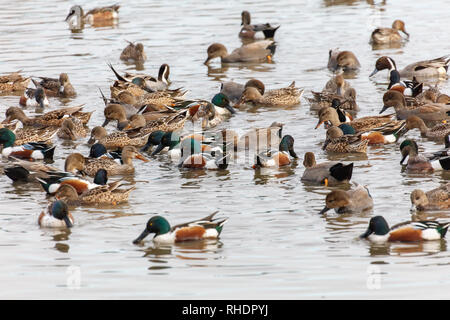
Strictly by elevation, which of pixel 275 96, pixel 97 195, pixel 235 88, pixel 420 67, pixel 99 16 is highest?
pixel 99 16

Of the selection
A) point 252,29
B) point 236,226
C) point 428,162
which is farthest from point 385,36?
point 236,226

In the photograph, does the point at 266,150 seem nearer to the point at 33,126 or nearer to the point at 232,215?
the point at 232,215

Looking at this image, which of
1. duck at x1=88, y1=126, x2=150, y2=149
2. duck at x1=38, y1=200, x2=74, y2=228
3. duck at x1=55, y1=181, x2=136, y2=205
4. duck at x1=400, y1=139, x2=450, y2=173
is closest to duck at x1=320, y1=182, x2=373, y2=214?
duck at x1=400, y1=139, x2=450, y2=173

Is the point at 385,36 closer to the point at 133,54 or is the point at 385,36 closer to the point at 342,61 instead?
the point at 342,61

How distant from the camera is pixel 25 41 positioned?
23.0 meters

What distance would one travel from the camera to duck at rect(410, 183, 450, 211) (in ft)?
34.8

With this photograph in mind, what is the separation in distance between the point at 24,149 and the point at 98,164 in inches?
61.9

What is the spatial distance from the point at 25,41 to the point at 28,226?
43.2 ft

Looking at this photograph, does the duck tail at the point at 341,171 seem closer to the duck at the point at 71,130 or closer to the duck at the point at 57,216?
the duck at the point at 57,216

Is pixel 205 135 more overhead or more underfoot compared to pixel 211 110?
more underfoot

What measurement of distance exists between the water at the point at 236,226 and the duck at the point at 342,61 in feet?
0.66

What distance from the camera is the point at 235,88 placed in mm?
17453

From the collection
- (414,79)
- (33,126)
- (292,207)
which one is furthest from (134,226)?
(414,79)

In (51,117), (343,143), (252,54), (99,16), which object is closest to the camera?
(343,143)
